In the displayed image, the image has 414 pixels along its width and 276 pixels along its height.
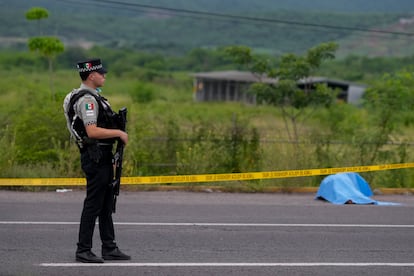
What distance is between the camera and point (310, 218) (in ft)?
35.0

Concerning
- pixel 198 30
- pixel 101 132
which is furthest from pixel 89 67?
pixel 198 30

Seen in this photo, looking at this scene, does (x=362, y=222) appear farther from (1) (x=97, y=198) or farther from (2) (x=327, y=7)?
(2) (x=327, y=7)

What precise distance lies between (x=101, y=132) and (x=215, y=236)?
250 centimetres

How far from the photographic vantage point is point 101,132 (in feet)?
23.9

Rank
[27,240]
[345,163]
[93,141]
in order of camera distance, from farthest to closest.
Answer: [345,163] → [27,240] → [93,141]

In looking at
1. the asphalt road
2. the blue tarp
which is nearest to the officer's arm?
the asphalt road

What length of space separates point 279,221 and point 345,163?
575 centimetres

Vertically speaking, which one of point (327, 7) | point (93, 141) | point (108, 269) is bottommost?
point (108, 269)

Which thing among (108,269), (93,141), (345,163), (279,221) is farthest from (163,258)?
(345,163)

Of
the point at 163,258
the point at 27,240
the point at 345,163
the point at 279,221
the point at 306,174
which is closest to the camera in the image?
the point at 163,258

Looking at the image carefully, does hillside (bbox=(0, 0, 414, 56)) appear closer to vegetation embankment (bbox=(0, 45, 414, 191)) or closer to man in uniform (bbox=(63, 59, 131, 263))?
vegetation embankment (bbox=(0, 45, 414, 191))

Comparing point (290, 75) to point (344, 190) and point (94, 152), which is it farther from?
point (94, 152)

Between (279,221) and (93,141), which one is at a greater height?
(93,141)

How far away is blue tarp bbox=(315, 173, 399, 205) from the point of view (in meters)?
12.3
